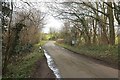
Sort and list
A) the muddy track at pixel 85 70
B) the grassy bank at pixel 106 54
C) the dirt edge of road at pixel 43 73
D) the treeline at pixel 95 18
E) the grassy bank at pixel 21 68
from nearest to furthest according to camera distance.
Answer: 1. the muddy track at pixel 85 70
2. the dirt edge of road at pixel 43 73
3. the grassy bank at pixel 21 68
4. the grassy bank at pixel 106 54
5. the treeline at pixel 95 18

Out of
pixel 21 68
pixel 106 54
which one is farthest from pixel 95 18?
pixel 21 68

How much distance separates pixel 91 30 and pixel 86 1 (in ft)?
48.8

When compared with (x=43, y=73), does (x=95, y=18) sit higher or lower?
higher

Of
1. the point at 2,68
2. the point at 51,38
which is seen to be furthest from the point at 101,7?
the point at 51,38

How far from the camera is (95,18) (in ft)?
102

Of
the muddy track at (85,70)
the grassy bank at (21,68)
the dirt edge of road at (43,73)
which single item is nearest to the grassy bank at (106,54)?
the muddy track at (85,70)

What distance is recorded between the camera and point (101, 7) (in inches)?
1326

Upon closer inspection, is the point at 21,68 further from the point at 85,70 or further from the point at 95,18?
the point at 95,18

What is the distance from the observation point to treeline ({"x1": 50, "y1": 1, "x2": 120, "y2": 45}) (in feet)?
92.5

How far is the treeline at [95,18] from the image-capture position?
28188 millimetres

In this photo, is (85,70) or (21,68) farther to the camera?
(21,68)

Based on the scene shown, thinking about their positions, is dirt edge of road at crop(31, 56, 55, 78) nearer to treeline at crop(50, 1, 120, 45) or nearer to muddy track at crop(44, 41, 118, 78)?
muddy track at crop(44, 41, 118, 78)

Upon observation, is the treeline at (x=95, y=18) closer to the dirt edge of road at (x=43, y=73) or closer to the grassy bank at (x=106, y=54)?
the grassy bank at (x=106, y=54)

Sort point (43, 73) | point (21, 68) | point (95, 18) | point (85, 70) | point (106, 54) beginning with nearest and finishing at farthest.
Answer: point (85, 70) < point (43, 73) < point (21, 68) < point (106, 54) < point (95, 18)
